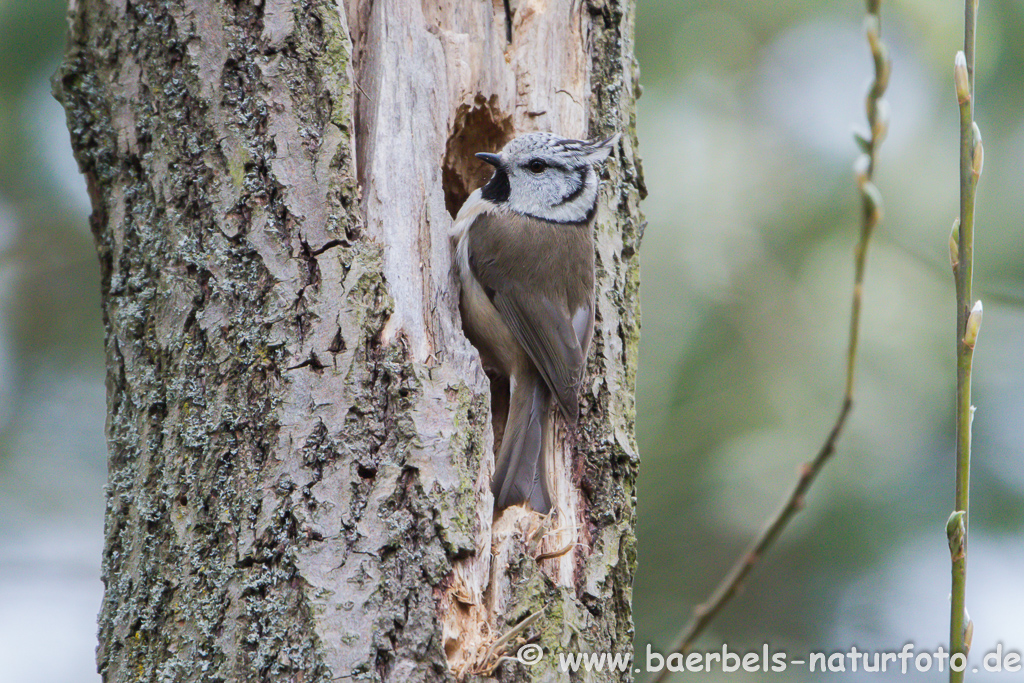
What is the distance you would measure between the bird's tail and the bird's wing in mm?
80

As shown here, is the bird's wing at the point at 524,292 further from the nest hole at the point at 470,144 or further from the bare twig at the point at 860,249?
the bare twig at the point at 860,249

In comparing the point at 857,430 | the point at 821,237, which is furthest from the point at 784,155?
the point at 857,430

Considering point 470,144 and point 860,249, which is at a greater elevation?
point 470,144

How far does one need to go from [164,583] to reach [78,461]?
270 centimetres

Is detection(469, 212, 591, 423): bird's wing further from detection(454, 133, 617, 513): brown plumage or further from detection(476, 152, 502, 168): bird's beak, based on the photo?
detection(476, 152, 502, 168): bird's beak

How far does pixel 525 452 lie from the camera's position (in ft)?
7.41

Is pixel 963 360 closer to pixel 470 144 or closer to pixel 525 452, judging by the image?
pixel 525 452

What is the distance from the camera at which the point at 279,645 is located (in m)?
1.67

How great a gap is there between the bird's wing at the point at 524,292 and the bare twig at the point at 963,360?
1.34m

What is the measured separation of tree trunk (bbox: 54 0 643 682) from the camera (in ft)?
5.67

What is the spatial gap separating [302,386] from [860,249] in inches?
47.1

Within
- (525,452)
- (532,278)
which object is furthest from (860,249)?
(532,278)

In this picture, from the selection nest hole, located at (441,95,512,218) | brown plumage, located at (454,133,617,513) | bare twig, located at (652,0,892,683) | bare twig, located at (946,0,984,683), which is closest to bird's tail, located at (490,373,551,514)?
brown plumage, located at (454,133,617,513)

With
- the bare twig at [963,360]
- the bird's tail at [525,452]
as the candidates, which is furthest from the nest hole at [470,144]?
the bare twig at [963,360]
